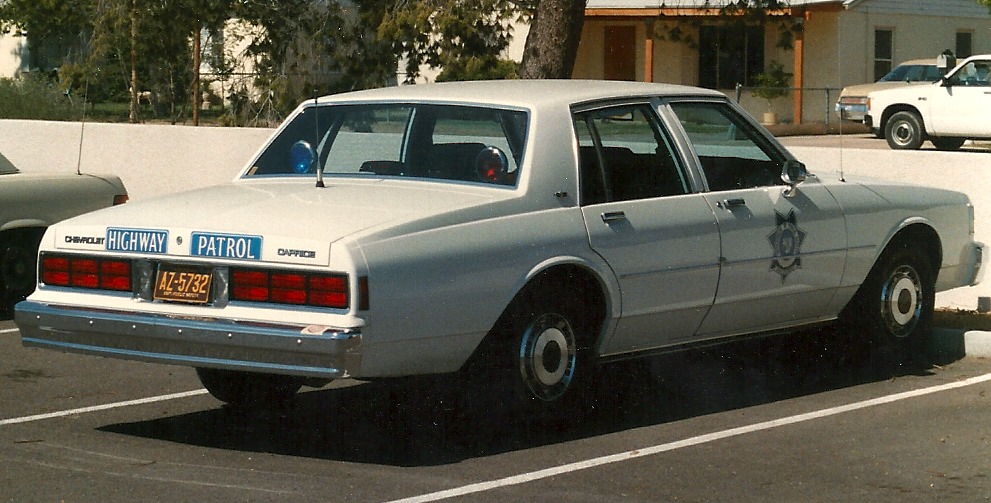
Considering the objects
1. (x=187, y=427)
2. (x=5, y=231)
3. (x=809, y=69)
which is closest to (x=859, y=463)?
(x=187, y=427)

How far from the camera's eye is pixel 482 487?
242 inches

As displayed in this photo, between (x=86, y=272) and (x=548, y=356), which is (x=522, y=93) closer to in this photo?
(x=548, y=356)

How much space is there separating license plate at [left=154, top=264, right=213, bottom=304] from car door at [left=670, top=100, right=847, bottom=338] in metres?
2.51

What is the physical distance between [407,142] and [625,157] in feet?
3.40

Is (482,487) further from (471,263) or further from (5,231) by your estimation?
(5,231)

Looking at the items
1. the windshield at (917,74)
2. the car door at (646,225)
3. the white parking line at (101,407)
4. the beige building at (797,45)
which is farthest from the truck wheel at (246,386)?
the beige building at (797,45)

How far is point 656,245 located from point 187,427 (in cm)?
228

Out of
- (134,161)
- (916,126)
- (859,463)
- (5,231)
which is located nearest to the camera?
(859,463)

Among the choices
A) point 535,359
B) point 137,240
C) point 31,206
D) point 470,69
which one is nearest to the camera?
point 137,240

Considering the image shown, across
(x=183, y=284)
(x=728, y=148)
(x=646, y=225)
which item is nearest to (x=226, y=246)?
(x=183, y=284)

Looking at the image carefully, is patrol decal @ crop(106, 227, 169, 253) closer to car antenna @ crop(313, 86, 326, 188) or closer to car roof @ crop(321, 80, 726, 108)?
car antenna @ crop(313, 86, 326, 188)

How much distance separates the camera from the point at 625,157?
302 inches

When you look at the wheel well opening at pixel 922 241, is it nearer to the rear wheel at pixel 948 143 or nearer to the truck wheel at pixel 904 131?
the truck wheel at pixel 904 131

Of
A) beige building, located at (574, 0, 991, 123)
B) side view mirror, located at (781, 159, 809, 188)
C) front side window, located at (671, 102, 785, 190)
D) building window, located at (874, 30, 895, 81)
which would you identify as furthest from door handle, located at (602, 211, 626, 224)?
building window, located at (874, 30, 895, 81)
